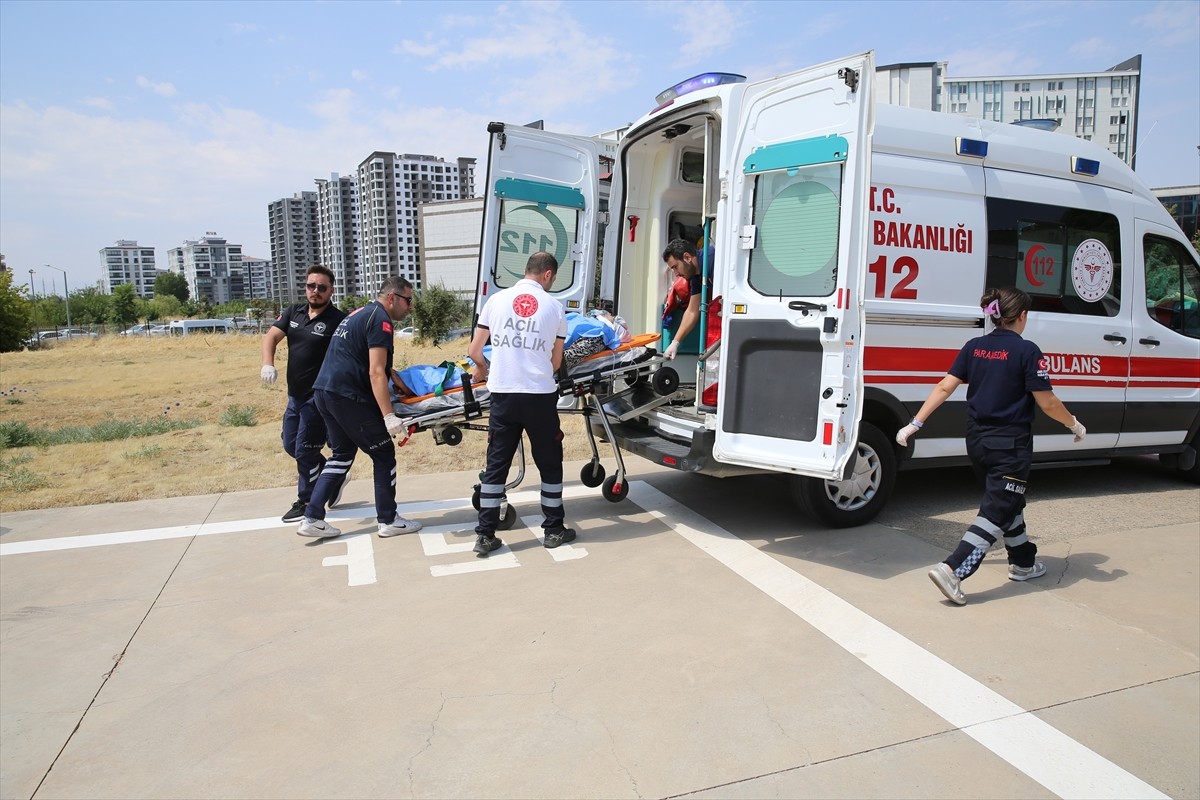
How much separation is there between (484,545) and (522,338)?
1.37 metres

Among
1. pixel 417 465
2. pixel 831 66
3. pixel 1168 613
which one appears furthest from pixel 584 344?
pixel 1168 613

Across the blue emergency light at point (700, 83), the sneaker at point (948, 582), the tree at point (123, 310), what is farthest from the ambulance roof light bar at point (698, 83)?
the tree at point (123, 310)

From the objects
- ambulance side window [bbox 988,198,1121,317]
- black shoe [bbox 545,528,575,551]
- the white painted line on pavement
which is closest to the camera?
the white painted line on pavement

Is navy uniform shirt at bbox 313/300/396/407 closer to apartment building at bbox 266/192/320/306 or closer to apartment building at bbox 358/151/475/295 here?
apartment building at bbox 358/151/475/295

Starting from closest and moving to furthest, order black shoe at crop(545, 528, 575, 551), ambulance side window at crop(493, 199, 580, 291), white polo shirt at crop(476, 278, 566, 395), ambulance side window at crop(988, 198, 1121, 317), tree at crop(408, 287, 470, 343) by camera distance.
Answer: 1. white polo shirt at crop(476, 278, 566, 395)
2. black shoe at crop(545, 528, 575, 551)
3. ambulance side window at crop(988, 198, 1121, 317)
4. ambulance side window at crop(493, 199, 580, 291)
5. tree at crop(408, 287, 470, 343)

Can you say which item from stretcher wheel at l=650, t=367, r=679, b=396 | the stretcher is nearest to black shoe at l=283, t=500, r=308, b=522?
the stretcher

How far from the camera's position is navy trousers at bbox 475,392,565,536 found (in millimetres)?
4797

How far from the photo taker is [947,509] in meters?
5.84

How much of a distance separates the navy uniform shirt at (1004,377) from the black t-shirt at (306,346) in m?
4.30

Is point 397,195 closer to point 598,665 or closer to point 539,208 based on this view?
point 539,208

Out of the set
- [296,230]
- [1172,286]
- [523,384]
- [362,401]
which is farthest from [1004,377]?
[296,230]

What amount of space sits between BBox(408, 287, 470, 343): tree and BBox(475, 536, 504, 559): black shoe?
91.6ft

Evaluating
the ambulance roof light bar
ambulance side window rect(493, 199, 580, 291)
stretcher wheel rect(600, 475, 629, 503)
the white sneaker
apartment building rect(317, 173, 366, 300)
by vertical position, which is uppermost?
apartment building rect(317, 173, 366, 300)

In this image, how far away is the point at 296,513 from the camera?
5797 millimetres
